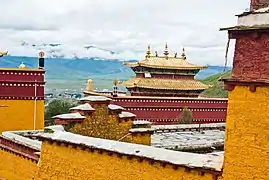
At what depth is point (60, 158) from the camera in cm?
1030

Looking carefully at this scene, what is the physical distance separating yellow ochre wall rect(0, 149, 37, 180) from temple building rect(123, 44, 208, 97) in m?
14.2

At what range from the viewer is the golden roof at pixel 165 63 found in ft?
94.1

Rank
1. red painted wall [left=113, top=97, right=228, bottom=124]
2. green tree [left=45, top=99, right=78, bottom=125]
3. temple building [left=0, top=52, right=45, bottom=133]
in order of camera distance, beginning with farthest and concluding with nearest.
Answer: green tree [left=45, top=99, right=78, bottom=125] → red painted wall [left=113, top=97, right=228, bottom=124] → temple building [left=0, top=52, right=45, bottom=133]

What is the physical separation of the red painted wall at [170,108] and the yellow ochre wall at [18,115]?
6.77m

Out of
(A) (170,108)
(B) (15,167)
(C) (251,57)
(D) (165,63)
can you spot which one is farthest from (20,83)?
(C) (251,57)

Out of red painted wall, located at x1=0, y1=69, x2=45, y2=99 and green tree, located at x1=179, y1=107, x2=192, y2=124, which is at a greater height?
red painted wall, located at x1=0, y1=69, x2=45, y2=99

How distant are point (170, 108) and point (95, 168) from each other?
17.3 meters

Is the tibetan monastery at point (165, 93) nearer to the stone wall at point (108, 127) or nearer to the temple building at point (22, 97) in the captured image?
the temple building at point (22, 97)

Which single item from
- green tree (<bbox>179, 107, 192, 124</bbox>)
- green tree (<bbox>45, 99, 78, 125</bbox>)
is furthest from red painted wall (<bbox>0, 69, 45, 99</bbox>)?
green tree (<bbox>45, 99, 78, 125</bbox>)

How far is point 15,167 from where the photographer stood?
45.1 feet

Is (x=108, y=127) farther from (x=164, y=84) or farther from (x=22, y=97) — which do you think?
(x=164, y=84)

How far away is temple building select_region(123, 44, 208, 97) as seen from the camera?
2819 cm

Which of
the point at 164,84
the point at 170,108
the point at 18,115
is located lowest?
the point at 170,108

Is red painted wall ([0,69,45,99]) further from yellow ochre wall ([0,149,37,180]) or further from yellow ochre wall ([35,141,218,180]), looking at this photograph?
yellow ochre wall ([35,141,218,180])
